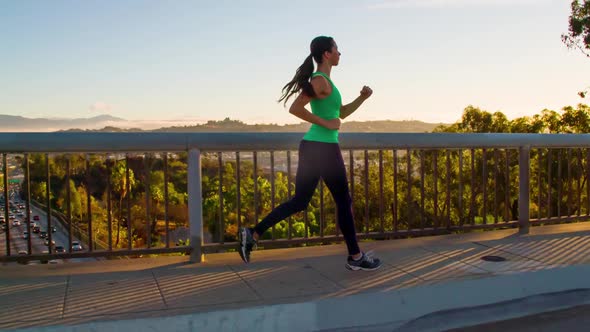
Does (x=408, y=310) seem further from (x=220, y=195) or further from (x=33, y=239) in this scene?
(x=33, y=239)

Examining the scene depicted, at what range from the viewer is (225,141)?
4.96 meters

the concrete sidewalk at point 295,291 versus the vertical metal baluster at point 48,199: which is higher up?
the vertical metal baluster at point 48,199

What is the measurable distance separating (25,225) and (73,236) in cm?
38

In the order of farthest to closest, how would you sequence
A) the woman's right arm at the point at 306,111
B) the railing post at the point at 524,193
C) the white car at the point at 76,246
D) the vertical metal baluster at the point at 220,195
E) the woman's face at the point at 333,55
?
the railing post at the point at 524,193, the vertical metal baluster at the point at 220,195, the white car at the point at 76,246, the woman's face at the point at 333,55, the woman's right arm at the point at 306,111

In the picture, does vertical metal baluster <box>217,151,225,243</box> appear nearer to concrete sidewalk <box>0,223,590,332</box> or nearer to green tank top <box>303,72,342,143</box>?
concrete sidewalk <box>0,223,590,332</box>

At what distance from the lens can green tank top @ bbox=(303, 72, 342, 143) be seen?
4422 millimetres

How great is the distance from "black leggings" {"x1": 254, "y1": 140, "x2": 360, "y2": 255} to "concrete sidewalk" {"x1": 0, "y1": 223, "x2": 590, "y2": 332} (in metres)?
0.39

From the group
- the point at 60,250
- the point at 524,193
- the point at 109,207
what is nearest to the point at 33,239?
the point at 60,250

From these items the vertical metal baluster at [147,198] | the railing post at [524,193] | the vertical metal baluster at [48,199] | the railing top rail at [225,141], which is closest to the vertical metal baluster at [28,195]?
the vertical metal baluster at [48,199]

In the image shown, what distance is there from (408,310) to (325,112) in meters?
1.57

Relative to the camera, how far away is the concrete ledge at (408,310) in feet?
A: 11.2

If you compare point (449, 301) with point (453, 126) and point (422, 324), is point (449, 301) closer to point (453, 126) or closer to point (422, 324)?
point (422, 324)

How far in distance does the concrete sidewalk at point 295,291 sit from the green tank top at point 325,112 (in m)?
1.07

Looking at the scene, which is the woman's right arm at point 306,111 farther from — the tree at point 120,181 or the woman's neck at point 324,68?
the tree at point 120,181
